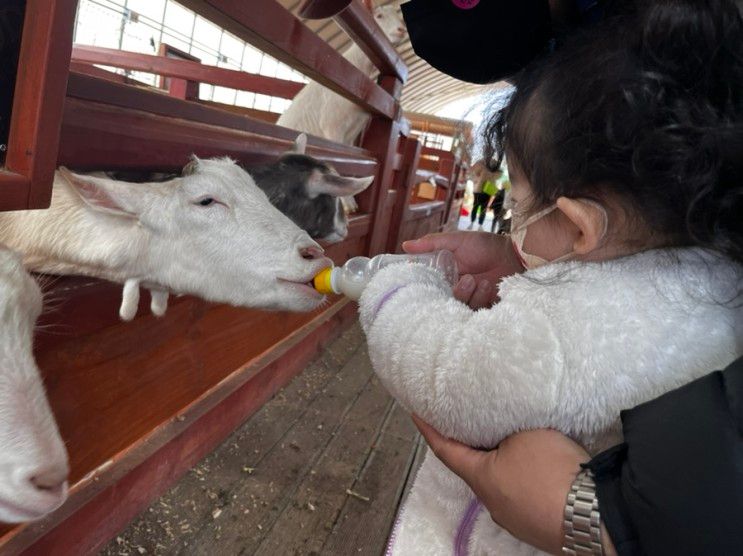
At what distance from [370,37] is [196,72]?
5.21ft

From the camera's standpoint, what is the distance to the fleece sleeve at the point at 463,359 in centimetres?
57

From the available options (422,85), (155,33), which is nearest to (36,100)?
(155,33)

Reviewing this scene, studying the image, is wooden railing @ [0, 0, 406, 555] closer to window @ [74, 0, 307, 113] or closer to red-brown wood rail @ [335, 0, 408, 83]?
red-brown wood rail @ [335, 0, 408, 83]

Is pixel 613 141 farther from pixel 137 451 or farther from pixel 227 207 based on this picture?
pixel 137 451

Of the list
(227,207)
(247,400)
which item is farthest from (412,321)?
(247,400)

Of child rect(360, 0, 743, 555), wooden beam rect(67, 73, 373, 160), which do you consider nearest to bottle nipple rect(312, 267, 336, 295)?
child rect(360, 0, 743, 555)

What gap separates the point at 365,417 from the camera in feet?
6.40

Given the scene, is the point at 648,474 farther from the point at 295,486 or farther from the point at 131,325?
the point at 295,486

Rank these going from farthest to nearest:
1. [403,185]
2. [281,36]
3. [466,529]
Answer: [403,185], [281,36], [466,529]

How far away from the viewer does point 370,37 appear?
6.76 feet

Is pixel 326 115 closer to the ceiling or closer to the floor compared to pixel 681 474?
closer to the ceiling

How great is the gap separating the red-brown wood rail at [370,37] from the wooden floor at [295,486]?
53.5 inches

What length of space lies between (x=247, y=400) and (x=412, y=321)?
3.85ft

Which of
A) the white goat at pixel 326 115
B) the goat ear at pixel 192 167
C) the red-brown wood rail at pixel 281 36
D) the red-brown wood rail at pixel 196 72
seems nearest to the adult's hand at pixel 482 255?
the goat ear at pixel 192 167
